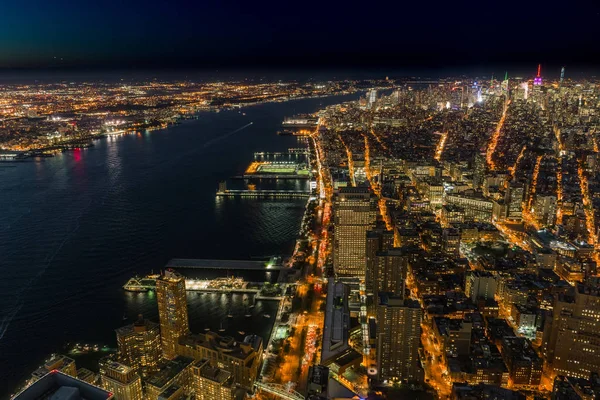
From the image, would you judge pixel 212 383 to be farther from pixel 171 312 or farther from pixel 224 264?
pixel 224 264

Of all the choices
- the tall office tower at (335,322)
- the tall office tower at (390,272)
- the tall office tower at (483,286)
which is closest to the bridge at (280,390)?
the tall office tower at (335,322)

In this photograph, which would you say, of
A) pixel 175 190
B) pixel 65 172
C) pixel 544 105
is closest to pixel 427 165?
pixel 175 190

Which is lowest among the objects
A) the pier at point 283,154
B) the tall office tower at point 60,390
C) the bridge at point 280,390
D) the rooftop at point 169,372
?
the bridge at point 280,390

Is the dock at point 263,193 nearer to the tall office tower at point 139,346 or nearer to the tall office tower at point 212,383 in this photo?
the tall office tower at point 139,346

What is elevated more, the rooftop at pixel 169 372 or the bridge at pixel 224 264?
the rooftop at pixel 169 372

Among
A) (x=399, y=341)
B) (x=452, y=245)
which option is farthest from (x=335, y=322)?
(x=452, y=245)

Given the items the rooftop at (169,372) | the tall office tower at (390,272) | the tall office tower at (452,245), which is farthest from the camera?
the tall office tower at (452,245)

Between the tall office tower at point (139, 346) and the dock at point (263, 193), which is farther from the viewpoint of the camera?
the dock at point (263, 193)
